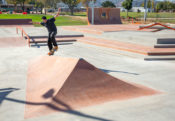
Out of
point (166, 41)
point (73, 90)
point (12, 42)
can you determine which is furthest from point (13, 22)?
point (73, 90)

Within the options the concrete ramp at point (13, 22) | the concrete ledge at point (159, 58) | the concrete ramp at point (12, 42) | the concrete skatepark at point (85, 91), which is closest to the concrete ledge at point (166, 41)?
the concrete ledge at point (159, 58)

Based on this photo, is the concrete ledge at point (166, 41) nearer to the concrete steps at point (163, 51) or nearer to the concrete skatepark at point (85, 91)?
the concrete steps at point (163, 51)

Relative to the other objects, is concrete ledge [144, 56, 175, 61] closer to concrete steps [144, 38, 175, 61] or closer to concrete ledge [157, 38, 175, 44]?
concrete steps [144, 38, 175, 61]

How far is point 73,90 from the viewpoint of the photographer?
496 cm

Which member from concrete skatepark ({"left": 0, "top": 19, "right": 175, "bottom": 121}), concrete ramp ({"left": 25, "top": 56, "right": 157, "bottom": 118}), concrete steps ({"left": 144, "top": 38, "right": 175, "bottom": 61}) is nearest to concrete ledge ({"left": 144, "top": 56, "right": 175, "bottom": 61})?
concrete steps ({"left": 144, "top": 38, "right": 175, "bottom": 61})

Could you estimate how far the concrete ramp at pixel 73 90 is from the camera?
15.0 ft

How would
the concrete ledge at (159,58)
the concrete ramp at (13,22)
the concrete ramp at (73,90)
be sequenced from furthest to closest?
1. the concrete ramp at (13,22)
2. the concrete ledge at (159,58)
3. the concrete ramp at (73,90)

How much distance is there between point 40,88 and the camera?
5547 mm

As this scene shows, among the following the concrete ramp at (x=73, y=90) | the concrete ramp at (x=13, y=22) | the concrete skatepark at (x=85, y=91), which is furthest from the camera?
the concrete ramp at (x=13, y=22)

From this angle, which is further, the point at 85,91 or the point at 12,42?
the point at 12,42

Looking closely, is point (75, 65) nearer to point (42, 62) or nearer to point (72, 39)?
point (42, 62)

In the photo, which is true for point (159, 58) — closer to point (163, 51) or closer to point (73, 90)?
point (163, 51)

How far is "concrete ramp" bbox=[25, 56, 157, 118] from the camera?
457cm

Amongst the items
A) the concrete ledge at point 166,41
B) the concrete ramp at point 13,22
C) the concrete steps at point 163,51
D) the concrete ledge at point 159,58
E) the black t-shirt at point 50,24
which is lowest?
the concrete ledge at point 159,58
